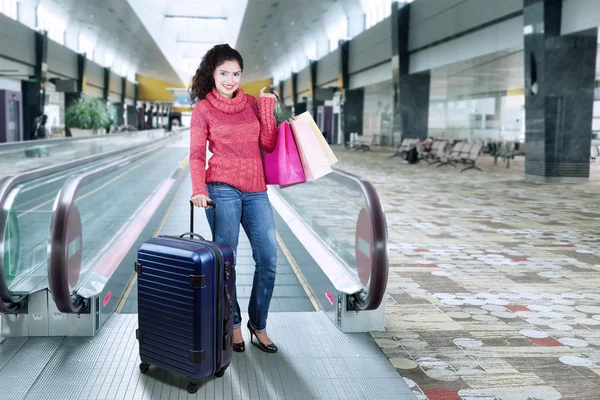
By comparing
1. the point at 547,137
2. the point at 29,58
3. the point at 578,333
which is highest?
the point at 29,58

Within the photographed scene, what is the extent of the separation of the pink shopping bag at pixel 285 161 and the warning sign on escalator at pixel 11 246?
164cm

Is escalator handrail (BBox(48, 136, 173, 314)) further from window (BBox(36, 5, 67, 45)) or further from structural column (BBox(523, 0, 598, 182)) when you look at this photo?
window (BBox(36, 5, 67, 45))

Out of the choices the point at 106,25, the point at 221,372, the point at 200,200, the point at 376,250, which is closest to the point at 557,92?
the point at 376,250

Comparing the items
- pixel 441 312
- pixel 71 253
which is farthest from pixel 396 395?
pixel 71 253

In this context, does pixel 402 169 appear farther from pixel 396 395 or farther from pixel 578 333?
pixel 396 395

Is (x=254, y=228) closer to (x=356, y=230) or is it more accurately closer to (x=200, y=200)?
(x=200, y=200)

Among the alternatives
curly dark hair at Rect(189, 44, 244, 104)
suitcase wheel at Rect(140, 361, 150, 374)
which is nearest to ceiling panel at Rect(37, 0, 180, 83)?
curly dark hair at Rect(189, 44, 244, 104)

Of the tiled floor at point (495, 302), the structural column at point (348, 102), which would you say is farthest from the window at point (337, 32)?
the tiled floor at point (495, 302)

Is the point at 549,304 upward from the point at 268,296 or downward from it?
downward

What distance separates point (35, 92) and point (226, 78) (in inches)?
1208

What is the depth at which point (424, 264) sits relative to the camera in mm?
6570

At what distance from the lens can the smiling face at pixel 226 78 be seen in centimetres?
341

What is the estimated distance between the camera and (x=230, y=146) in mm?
3426

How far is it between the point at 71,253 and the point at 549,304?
355 cm
